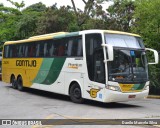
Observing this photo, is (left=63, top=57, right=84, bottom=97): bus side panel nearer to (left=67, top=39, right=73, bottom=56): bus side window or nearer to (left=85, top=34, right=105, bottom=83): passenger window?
(left=67, top=39, right=73, bottom=56): bus side window

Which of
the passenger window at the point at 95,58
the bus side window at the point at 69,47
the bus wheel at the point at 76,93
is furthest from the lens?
the bus side window at the point at 69,47

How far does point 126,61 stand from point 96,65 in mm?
1217

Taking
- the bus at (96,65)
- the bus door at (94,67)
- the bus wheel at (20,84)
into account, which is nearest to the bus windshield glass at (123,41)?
the bus at (96,65)

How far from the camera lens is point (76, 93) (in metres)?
16.4

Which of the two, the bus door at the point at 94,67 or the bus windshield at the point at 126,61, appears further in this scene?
the bus door at the point at 94,67

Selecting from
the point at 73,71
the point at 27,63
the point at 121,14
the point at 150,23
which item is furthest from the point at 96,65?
the point at 121,14

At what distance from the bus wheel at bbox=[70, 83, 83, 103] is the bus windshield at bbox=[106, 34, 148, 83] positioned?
7.25 ft

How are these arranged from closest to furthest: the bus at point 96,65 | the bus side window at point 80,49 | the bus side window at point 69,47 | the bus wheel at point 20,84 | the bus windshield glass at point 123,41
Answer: the bus at point 96,65, the bus windshield glass at point 123,41, the bus side window at point 80,49, the bus side window at point 69,47, the bus wheel at point 20,84

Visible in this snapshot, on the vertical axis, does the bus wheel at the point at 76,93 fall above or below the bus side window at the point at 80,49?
below

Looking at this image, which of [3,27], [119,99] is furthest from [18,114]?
[3,27]

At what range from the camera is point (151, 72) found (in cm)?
2348

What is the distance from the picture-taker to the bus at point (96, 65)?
14609mm

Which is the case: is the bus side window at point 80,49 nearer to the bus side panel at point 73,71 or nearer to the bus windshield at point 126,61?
the bus side panel at point 73,71

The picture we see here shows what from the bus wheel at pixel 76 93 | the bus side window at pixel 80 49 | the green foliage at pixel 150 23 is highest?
the green foliage at pixel 150 23
